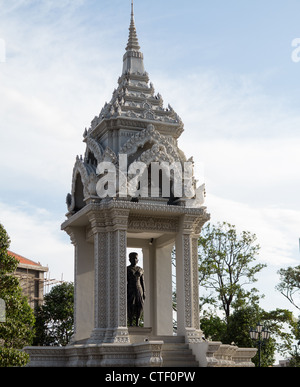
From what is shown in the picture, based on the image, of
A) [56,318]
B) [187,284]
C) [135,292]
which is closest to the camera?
[187,284]

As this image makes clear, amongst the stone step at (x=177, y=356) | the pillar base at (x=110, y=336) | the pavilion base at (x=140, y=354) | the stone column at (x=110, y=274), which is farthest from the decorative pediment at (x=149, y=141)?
the stone step at (x=177, y=356)

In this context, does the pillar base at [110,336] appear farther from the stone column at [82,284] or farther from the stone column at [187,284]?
the stone column at [82,284]

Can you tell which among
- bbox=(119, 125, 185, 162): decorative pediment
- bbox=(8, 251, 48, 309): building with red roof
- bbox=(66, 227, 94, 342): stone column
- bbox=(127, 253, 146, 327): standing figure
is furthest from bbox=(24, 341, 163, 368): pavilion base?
bbox=(8, 251, 48, 309): building with red roof

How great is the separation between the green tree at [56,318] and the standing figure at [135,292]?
888 inches

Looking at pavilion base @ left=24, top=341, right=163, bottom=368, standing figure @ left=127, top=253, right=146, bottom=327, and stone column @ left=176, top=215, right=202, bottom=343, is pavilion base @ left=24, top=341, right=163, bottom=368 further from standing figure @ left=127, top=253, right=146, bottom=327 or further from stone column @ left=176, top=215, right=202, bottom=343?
standing figure @ left=127, top=253, right=146, bottom=327

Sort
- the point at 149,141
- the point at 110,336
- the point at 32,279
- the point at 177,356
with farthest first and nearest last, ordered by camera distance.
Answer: the point at 32,279 < the point at 149,141 < the point at 110,336 < the point at 177,356

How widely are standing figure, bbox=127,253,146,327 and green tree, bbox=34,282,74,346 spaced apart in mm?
22566

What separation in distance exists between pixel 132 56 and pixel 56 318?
2478 cm

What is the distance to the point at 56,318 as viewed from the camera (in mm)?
40656

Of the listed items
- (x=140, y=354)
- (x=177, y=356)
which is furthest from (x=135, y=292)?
(x=140, y=354)

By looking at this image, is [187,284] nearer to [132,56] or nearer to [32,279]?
[132,56]

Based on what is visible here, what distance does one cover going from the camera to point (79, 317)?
18.0 meters

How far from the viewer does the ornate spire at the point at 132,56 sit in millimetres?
19281
